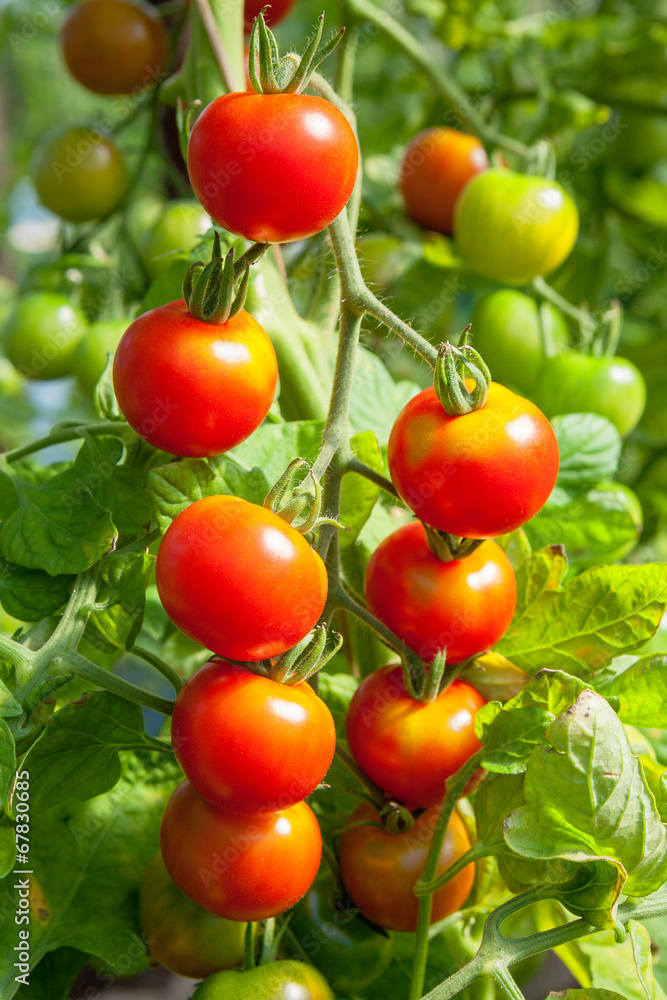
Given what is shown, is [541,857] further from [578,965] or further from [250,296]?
[250,296]

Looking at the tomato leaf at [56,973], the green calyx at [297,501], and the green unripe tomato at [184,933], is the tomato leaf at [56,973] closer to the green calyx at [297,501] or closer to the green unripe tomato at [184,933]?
the green unripe tomato at [184,933]

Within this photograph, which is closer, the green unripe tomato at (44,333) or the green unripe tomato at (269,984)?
the green unripe tomato at (269,984)

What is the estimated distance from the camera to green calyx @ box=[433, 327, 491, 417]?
0.31 metres

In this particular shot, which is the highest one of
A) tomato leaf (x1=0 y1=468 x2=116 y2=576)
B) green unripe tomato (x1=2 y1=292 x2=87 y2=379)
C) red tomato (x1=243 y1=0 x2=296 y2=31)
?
red tomato (x1=243 y1=0 x2=296 y2=31)

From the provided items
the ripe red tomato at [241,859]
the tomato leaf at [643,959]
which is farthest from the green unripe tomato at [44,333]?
the tomato leaf at [643,959]

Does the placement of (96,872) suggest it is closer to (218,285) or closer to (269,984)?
(269,984)

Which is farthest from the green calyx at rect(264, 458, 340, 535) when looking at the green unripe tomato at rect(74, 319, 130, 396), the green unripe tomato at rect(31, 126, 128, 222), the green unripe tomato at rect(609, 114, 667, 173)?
the green unripe tomato at rect(609, 114, 667, 173)

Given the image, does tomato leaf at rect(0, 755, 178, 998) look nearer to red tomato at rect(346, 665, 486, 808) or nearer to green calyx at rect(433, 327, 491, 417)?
red tomato at rect(346, 665, 486, 808)

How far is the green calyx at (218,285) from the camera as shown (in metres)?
0.32

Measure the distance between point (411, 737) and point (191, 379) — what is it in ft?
0.60

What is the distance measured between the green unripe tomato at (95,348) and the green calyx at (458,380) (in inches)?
13.3

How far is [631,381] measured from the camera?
641 mm

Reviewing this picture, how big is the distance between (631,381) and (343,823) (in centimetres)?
38

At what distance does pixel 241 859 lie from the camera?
33cm
